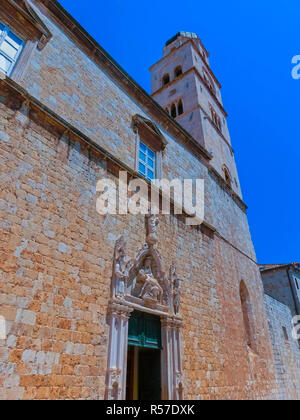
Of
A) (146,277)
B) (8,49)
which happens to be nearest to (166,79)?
(8,49)

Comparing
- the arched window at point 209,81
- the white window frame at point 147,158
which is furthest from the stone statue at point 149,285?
the arched window at point 209,81

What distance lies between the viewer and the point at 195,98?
13.1 meters

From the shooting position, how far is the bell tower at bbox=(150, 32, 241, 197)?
12281 mm

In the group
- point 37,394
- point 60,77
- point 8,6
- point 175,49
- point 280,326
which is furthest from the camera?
point 175,49

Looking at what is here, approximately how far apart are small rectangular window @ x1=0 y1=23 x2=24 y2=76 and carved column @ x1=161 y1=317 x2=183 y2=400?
225 inches

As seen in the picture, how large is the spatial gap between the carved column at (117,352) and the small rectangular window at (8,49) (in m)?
4.58

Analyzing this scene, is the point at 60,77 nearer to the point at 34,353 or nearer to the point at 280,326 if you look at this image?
the point at 34,353

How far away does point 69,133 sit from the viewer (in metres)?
5.40

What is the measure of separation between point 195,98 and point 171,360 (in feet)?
36.8

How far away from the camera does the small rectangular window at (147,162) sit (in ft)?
24.3

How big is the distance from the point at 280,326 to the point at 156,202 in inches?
389

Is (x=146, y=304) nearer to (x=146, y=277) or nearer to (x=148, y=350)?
(x=146, y=277)

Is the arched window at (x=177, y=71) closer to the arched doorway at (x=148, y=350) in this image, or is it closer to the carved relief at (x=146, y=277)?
the carved relief at (x=146, y=277)
